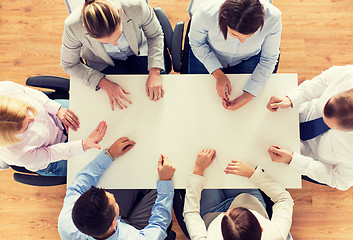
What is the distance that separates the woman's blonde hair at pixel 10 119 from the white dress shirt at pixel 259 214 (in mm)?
816

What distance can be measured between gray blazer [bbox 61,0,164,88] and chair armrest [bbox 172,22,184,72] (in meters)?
0.08

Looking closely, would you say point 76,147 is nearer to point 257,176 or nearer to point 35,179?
point 35,179

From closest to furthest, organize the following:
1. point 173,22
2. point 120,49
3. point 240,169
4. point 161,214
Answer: point 240,169 → point 161,214 → point 120,49 → point 173,22

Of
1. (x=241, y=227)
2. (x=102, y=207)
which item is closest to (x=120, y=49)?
(x=102, y=207)

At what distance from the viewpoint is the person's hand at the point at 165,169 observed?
1.37 metres

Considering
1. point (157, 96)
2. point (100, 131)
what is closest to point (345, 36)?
point (157, 96)

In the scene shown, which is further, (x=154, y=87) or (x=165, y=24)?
(x=165, y=24)

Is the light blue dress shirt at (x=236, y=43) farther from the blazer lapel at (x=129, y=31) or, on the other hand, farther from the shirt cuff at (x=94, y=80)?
the shirt cuff at (x=94, y=80)

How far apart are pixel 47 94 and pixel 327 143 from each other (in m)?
1.56

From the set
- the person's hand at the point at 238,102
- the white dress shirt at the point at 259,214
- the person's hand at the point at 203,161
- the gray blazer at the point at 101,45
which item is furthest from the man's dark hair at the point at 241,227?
the gray blazer at the point at 101,45

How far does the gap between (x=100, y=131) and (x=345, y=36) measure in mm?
1991

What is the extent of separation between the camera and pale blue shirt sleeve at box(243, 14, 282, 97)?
1391 millimetres

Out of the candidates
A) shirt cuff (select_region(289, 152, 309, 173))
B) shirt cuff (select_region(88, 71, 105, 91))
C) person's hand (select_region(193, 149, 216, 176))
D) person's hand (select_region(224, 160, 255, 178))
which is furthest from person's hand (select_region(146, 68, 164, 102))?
shirt cuff (select_region(289, 152, 309, 173))

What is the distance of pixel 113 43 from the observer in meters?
1.37
